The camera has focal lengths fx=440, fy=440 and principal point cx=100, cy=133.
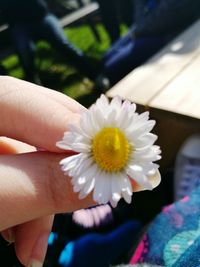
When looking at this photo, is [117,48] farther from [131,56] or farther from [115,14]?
[115,14]

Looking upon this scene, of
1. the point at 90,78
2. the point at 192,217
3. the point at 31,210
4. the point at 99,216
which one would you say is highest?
the point at 31,210

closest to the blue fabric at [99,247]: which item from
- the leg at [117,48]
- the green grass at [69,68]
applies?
the leg at [117,48]

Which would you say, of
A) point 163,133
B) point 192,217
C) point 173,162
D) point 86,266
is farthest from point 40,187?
point 173,162

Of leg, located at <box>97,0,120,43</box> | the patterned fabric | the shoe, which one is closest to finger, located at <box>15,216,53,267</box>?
the patterned fabric

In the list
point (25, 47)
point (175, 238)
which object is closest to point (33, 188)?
point (175, 238)

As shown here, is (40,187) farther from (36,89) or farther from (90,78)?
(90,78)

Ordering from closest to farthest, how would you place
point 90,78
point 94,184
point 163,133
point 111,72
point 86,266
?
1. point 94,184
2. point 86,266
3. point 163,133
4. point 111,72
5. point 90,78
